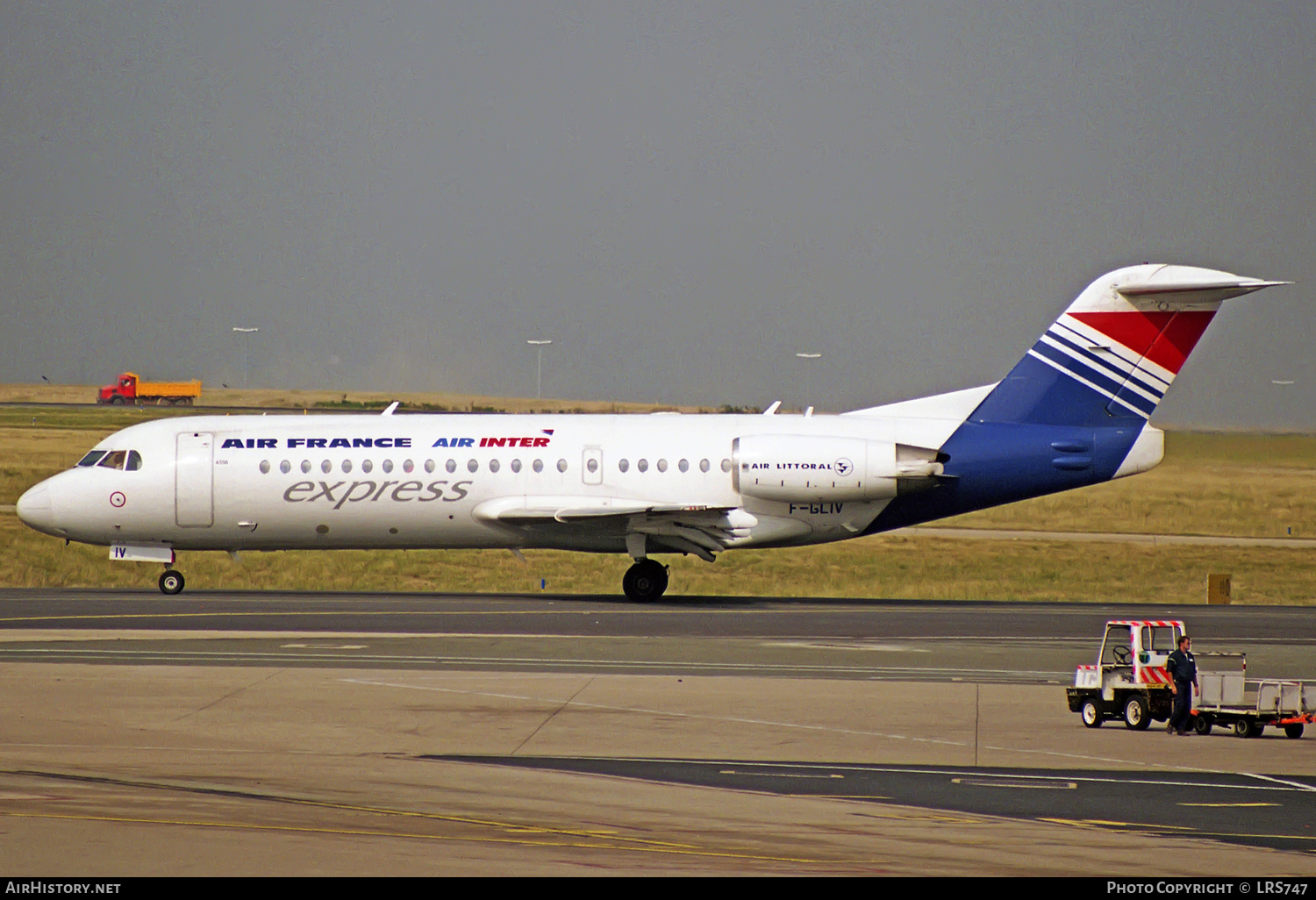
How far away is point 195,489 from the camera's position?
32562mm

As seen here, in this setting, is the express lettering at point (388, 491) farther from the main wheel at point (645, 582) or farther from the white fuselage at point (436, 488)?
the main wheel at point (645, 582)

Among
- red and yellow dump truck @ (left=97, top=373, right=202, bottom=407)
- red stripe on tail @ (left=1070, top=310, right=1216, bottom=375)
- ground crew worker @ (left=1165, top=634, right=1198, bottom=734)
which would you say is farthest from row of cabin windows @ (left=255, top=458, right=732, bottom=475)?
red and yellow dump truck @ (left=97, top=373, right=202, bottom=407)

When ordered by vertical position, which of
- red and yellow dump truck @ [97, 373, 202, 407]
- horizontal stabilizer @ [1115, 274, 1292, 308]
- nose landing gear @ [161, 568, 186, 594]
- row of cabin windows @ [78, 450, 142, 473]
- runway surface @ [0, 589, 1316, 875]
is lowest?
runway surface @ [0, 589, 1316, 875]

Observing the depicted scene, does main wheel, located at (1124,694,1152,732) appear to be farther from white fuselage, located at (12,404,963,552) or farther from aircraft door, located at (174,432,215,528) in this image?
aircraft door, located at (174,432,215,528)

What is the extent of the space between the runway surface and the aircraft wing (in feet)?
14.7

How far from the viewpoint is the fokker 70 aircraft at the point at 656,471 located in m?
31.8

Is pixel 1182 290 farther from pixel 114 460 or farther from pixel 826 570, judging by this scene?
pixel 114 460

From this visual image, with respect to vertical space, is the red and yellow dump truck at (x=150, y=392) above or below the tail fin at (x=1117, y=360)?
above

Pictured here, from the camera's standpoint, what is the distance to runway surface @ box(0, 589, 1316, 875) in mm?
A: 10547

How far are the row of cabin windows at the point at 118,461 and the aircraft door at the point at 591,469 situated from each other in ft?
32.6

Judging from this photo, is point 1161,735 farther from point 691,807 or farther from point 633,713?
point 691,807

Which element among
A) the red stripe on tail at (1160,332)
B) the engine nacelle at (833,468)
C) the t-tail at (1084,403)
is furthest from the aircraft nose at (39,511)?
the red stripe on tail at (1160,332)

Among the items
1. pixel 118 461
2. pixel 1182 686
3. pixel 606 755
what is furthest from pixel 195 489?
pixel 1182 686

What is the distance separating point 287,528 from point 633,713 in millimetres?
17282
